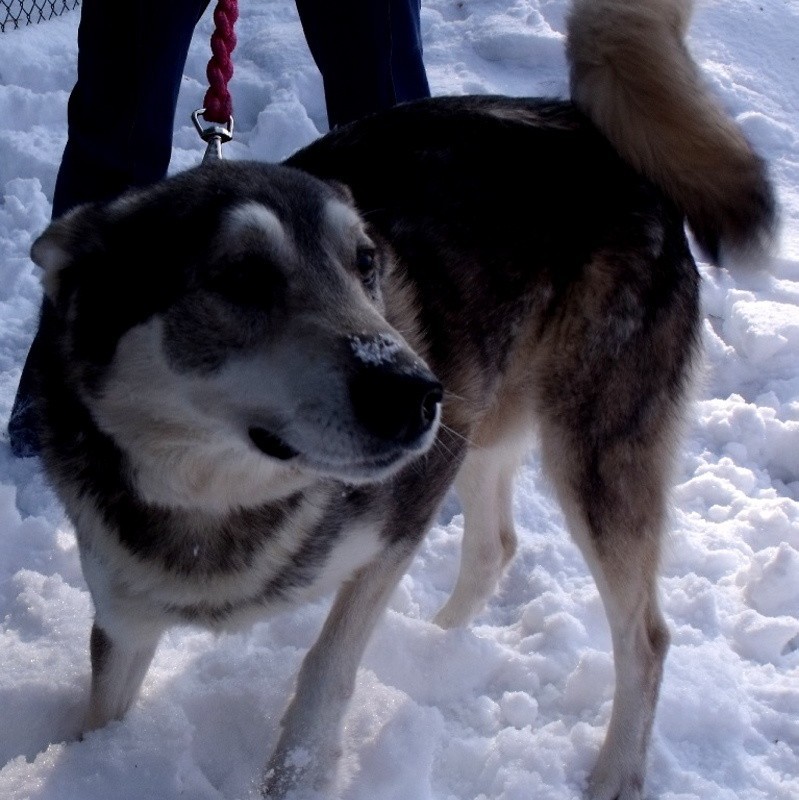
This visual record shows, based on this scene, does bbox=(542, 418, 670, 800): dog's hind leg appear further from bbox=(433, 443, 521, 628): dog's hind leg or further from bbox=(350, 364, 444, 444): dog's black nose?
bbox=(350, 364, 444, 444): dog's black nose

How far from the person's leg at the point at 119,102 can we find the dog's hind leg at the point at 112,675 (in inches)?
29.2

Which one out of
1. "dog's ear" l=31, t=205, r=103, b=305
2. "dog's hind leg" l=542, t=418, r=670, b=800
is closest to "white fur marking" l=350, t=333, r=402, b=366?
"dog's ear" l=31, t=205, r=103, b=305

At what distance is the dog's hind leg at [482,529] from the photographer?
103 inches

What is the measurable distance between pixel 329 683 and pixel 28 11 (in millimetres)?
4103

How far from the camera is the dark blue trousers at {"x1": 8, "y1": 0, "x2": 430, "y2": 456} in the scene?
264 centimetres

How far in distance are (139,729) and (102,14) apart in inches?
72.2

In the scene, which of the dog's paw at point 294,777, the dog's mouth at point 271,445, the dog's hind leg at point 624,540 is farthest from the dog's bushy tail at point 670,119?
the dog's paw at point 294,777

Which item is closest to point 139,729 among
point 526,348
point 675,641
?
point 526,348

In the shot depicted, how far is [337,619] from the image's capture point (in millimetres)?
2039

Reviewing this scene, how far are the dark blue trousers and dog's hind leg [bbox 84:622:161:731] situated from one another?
842mm

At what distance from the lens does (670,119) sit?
2229mm


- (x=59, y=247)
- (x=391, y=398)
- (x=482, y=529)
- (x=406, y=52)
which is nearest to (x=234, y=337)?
(x=391, y=398)

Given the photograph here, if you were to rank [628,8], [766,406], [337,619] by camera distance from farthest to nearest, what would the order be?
1. [766,406]
2. [628,8]
3. [337,619]

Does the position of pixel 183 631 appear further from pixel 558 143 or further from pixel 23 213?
pixel 23 213
